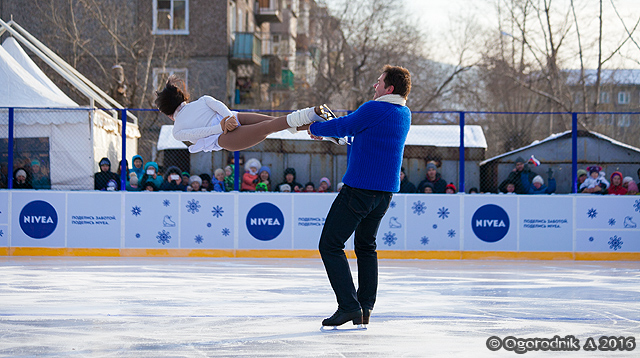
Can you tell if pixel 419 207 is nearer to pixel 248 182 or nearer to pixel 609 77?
pixel 248 182

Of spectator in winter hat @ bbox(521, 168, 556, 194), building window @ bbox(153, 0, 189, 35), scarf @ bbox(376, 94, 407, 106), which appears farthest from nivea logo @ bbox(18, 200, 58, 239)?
building window @ bbox(153, 0, 189, 35)

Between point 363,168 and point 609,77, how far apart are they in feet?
58.1

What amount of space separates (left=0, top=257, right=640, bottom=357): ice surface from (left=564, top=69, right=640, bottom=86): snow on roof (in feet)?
→ 39.5

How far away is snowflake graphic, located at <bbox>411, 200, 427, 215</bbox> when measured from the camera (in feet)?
36.5

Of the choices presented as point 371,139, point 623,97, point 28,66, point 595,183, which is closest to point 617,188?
point 595,183

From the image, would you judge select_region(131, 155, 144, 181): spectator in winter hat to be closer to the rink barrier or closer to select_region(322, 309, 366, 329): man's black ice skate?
the rink barrier

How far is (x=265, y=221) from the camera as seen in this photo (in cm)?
1115

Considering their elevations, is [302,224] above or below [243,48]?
below

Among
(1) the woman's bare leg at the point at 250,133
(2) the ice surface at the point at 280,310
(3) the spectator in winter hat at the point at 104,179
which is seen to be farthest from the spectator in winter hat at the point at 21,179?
(1) the woman's bare leg at the point at 250,133

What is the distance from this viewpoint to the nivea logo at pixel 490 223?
439 inches

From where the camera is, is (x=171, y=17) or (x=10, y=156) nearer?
(x=10, y=156)

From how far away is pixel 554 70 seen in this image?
2020 cm

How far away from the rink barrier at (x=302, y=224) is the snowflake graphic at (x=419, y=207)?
0.02 meters

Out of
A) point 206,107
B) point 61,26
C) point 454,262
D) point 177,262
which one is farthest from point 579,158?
point 61,26
